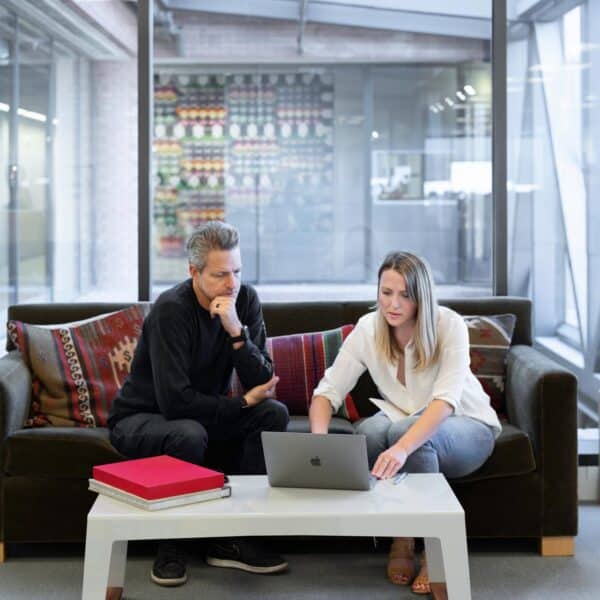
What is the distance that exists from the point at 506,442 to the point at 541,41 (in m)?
2.13

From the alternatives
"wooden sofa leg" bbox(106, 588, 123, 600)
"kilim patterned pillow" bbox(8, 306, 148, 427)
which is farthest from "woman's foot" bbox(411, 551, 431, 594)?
"kilim patterned pillow" bbox(8, 306, 148, 427)

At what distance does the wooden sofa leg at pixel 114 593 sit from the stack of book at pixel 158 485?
12.7 inches

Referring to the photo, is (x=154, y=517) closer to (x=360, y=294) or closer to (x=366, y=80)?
(x=360, y=294)

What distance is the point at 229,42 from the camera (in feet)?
16.5

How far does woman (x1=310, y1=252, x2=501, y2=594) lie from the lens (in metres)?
3.35

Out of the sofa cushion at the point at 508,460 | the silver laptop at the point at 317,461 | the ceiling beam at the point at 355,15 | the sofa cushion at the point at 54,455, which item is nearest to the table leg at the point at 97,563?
the silver laptop at the point at 317,461

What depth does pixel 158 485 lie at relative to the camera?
107 inches

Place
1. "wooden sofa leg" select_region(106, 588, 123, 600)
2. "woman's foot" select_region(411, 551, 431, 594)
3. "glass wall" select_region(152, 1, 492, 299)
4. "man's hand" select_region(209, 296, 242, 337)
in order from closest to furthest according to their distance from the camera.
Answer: "wooden sofa leg" select_region(106, 588, 123, 600), "woman's foot" select_region(411, 551, 431, 594), "man's hand" select_region(209, 296, 242, 337), "glass wall" select_region(152, 1, 492, 299)

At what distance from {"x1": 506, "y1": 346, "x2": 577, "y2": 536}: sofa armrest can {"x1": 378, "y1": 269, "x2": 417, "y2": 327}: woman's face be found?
55 centimetres

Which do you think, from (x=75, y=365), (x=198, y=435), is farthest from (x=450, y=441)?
(x=75, y=365)

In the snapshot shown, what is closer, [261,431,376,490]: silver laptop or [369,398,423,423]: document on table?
[261,431,376,490]: silver laptop

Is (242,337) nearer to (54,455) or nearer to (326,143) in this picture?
(54,455)

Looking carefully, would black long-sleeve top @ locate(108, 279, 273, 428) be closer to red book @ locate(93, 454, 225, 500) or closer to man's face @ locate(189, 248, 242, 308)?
man's face @ locate(189, 248, 242, 308)

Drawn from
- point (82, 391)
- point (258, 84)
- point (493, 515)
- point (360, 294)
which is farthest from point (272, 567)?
point (258, 84)
